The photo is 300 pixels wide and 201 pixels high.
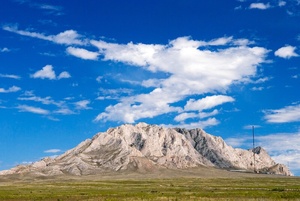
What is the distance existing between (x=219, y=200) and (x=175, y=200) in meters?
7.20

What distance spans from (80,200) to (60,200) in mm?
3890

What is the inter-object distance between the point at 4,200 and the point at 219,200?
128 ft

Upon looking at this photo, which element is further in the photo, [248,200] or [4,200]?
[4,200]

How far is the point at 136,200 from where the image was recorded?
7056cm

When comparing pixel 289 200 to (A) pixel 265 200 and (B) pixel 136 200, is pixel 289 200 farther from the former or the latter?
(B) pixel 136 200

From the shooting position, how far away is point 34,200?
76.9m

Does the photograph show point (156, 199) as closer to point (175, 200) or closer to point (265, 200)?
point (175, 200)

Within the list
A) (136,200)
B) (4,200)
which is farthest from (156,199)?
(4,200)

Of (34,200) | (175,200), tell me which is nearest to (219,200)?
(175,200)

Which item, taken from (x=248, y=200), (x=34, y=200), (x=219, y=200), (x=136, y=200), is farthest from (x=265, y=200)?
(x=34, y=200)

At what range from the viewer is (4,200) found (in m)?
77.6

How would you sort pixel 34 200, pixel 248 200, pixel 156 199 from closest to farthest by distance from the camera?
pixel 248 200 < pixel 156 199 < pixel 34 200

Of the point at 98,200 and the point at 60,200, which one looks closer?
the point at 98,200

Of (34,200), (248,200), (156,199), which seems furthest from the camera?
(34,200)
